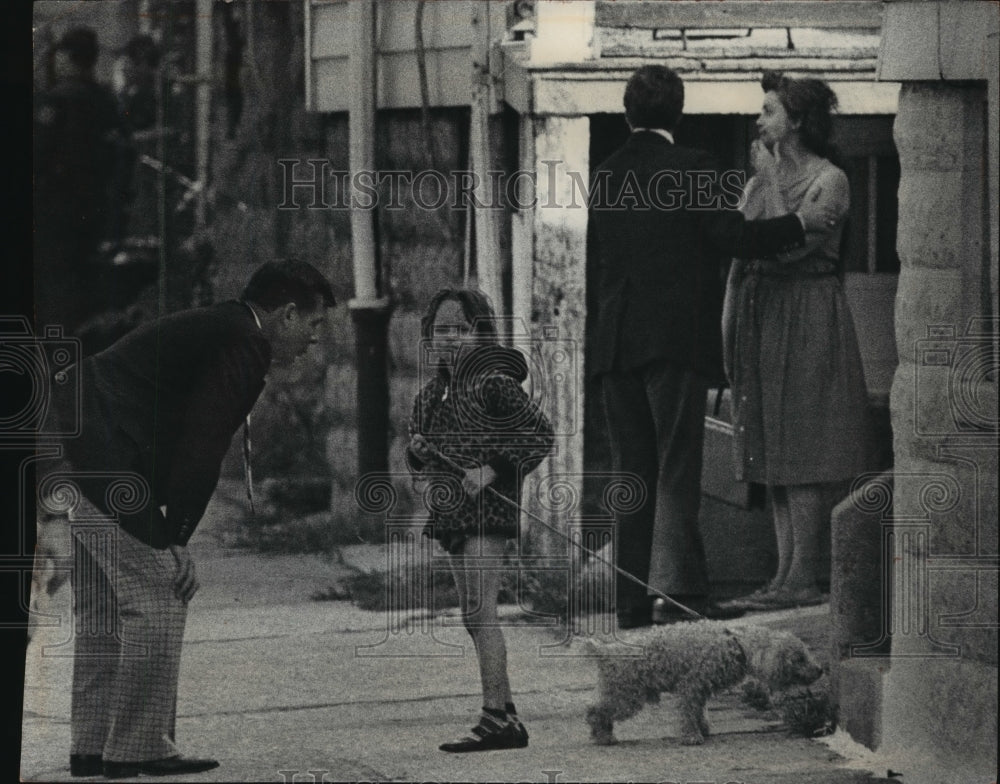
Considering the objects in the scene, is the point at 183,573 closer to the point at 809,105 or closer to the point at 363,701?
the point at 363,701

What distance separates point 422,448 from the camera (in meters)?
9.04

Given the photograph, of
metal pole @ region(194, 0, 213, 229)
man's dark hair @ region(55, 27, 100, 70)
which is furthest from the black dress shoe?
man's dark hair @ region(55, 27, 100, 70)

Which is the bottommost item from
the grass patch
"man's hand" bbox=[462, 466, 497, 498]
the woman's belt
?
the grass patch

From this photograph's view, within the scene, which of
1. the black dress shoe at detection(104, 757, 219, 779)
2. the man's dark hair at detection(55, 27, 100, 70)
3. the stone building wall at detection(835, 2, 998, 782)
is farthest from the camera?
the man's dark hair at detection(55, 27, 100, 70)

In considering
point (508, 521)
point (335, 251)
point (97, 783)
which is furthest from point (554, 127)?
point (97, 783)

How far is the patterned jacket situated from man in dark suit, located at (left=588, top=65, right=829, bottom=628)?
35cm

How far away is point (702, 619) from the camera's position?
29.6 feet

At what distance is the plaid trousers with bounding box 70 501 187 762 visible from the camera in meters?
8.84

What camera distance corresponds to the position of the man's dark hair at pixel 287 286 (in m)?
9.03

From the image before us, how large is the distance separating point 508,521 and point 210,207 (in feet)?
5.94

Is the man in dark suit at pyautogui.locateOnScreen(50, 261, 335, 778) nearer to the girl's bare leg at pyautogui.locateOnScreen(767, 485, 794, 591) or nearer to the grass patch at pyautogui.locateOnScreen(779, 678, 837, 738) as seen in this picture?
the girl's bare leg at pyautogui.locateOnScreen(767, 485, 794, 591)

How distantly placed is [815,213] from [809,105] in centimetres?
44

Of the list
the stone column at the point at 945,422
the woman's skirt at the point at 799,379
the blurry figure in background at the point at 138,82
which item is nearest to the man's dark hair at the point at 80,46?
the blurry figure in background at the point at 138,82

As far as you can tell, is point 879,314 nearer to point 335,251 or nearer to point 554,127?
point 554,127
